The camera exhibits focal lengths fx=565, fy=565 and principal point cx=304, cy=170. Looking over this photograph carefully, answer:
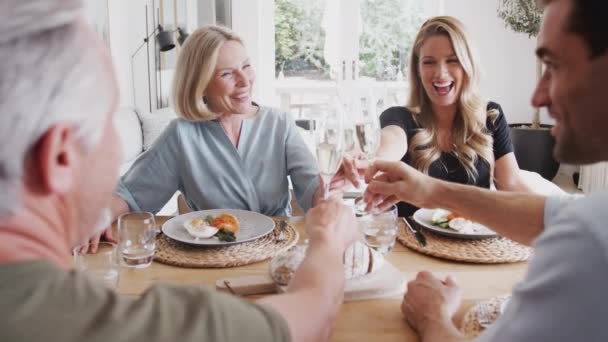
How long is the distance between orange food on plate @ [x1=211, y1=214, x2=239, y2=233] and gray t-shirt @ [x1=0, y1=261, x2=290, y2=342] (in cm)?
83

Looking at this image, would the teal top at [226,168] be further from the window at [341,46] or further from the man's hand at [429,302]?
the window at [341,46]

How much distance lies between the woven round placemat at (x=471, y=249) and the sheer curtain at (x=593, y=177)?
12.3ft

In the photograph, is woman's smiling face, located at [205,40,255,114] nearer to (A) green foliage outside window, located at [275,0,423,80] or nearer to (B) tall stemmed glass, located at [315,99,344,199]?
(B) tall stemmed glass, located at [315,99,344,199]

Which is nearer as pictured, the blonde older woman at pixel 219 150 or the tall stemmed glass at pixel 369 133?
the tall stemmed glass at pixel 369 133

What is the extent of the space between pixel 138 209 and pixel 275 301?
1228 millimetres

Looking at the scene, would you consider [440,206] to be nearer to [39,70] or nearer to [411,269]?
[411,269]

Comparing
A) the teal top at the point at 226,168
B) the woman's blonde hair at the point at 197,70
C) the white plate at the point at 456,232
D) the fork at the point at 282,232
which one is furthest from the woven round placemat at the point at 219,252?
the woman's blonde hair at the point at 197,70

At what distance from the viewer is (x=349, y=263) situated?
3.93 feet

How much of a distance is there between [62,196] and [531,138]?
4.75 m

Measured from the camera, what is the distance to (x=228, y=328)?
0.63 metres

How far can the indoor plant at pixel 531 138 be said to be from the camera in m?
4.76

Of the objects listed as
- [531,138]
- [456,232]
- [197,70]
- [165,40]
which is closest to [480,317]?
[456,232]

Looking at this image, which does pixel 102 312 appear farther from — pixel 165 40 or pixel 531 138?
pixel 531 138

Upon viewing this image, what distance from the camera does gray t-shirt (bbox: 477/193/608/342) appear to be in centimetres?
59
